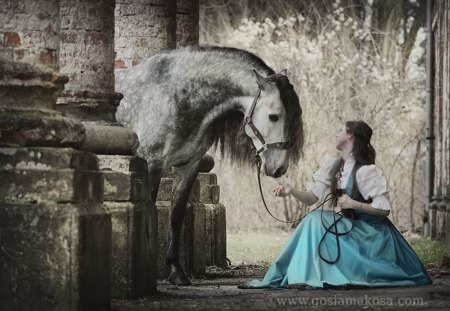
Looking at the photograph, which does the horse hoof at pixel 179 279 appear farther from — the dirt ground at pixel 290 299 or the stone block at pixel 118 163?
the stone block at pixel 118 163

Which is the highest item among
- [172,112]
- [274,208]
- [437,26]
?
[437,26]

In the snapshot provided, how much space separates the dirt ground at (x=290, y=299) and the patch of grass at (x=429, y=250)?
2.75 metres

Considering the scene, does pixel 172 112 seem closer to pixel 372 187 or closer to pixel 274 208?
pixel 372 187

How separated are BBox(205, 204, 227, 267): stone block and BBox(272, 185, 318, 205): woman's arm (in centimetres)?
248

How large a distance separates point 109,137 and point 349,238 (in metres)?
2.12

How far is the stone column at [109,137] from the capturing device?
7945mm

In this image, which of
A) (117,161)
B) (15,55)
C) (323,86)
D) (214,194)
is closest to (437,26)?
(323,86)

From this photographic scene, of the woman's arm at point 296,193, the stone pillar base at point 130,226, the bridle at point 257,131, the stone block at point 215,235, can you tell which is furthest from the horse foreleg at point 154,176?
the stone block at point 215,235

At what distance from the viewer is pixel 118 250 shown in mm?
7945

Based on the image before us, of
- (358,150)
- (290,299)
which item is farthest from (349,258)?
(290,299)

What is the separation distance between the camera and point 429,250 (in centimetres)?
1393

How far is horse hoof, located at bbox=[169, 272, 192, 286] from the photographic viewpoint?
9.94 metres

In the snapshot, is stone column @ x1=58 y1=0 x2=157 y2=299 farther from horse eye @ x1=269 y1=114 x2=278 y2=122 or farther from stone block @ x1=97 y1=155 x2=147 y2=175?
horse eye @ x1=269 y1=114 x2=278 y2=122

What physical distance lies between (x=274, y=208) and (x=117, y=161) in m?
11.6
